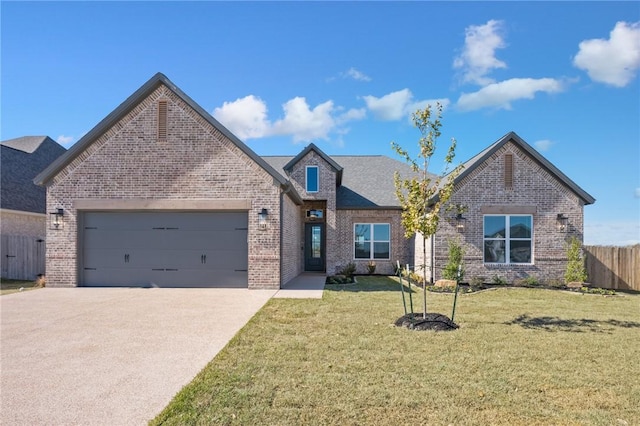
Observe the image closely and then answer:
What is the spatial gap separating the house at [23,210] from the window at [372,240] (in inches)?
540

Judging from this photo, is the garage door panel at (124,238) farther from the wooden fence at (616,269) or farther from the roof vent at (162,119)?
the wooden fence at (616,269)

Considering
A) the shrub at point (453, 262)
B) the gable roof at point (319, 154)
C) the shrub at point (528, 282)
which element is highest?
the gable roof at point (319, 154)

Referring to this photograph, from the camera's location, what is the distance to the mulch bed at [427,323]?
8.14 metres

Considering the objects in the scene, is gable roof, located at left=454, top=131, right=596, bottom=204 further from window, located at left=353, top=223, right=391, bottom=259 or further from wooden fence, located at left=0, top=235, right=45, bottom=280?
wooden fence, located at left=0, top=235, right=45, bottom=280

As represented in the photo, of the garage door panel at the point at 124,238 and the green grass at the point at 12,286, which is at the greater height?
the garage door panel at the point at 124,238

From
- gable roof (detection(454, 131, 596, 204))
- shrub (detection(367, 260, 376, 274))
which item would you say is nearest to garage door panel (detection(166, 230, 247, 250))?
shrub (detection(367, 260, 376, 274))

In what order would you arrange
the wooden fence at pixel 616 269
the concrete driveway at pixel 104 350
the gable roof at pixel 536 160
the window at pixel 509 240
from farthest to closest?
the window at pixel 509 240 < the wooden fence at pixel 616 269 < the gable roof at pixel 536 160 < the concrete driveway at pixel 104 350

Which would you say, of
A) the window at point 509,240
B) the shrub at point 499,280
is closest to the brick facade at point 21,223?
the window at point 509,240

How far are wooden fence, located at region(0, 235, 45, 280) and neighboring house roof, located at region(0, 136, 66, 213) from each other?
185 centimetres

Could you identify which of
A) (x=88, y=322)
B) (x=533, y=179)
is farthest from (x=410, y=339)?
(x=533, y=179)

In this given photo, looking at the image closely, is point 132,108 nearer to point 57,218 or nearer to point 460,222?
point 57,218

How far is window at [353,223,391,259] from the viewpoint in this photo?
67.7ft

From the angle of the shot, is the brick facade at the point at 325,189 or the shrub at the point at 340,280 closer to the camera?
the shrub at the point at 340,280

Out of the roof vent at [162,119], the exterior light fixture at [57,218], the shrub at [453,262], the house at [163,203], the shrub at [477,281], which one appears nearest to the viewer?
the house at [163,203]
